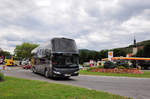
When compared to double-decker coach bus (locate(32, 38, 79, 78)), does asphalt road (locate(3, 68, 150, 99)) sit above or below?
below

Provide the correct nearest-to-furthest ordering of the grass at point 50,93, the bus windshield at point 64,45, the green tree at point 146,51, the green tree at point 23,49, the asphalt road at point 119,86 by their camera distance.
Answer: the grass at point 50,93 → the asphalt road at point 119,86 → the bus windshield at point 64,45 → the green tree at point 146,51 → the green tree at point 23,49

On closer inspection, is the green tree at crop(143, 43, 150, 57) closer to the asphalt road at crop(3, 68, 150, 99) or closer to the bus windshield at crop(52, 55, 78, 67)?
the asphalt road at crop(3, 68, 150, 99)

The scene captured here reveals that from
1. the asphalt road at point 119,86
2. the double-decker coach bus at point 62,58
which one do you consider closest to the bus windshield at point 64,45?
the double-decker coach bus at point 62,58

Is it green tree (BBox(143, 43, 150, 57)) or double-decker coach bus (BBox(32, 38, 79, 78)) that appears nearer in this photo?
double-decker coach bus (BBox(32, 38, 79, 78))

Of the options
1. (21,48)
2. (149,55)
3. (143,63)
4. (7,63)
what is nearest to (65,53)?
(143,63)

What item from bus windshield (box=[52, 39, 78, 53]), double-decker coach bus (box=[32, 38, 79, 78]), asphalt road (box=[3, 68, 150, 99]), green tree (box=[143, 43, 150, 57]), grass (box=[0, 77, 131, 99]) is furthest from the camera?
green tree (box=[143, 43, 150, 57])

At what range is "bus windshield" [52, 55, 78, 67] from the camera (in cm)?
1508

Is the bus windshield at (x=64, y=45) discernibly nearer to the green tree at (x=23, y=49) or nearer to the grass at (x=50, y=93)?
the grass at (x=50, y=93)

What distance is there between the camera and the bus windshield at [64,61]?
1508 cm

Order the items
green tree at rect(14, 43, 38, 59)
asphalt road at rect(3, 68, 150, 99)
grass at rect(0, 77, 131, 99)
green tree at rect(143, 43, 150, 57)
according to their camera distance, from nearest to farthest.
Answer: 1. grass at rect(0, 77, 131, 99)
2. asphalt road at rect(3, 68, 150, 99)
3. green tree at rect(143, 43, 150, 57)
4. green tree at rect(14, 43, 38, 59)

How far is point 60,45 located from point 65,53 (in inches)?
36.8

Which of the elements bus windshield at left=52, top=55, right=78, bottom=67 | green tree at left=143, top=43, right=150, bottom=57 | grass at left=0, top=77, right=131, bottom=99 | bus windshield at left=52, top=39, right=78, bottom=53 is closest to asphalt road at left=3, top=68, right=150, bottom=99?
bus windshield at left=52, top=55, right=78, bottom=67

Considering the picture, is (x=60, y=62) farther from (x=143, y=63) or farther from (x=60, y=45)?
(x=143, y=63)

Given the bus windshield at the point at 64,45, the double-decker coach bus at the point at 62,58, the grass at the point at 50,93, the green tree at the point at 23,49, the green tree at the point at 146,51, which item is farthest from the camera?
the green tree at the point at 23,49
